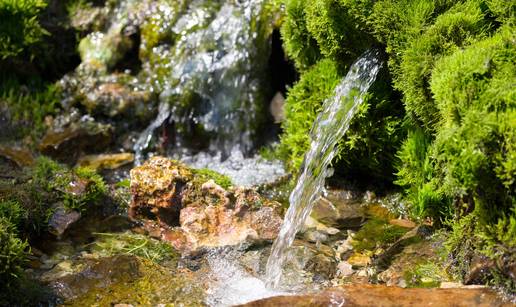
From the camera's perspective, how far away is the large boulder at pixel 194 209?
559cm

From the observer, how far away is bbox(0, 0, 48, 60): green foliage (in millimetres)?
8078

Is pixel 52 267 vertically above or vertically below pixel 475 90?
below

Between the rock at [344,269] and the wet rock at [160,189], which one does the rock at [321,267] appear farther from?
the wet rock at [160,189]

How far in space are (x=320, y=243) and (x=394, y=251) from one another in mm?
713

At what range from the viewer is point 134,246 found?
5.41 metres

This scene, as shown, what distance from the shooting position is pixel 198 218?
18.8 ft

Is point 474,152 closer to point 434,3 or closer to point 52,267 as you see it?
point 434,3

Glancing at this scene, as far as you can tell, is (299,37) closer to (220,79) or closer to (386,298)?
(220,79)

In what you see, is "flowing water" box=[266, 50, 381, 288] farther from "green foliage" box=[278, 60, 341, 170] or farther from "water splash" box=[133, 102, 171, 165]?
"water splash" box=[133, 102, 171, 165]

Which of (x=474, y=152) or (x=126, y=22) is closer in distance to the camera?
(x=474, y=152)

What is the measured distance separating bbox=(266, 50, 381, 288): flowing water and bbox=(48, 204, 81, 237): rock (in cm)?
187

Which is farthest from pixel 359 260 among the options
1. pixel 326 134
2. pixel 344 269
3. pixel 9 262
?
pixel 9 262

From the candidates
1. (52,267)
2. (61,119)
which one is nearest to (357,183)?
(52,267)

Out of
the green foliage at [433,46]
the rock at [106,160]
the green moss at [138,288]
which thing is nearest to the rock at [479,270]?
the green foliage at [433,46]
